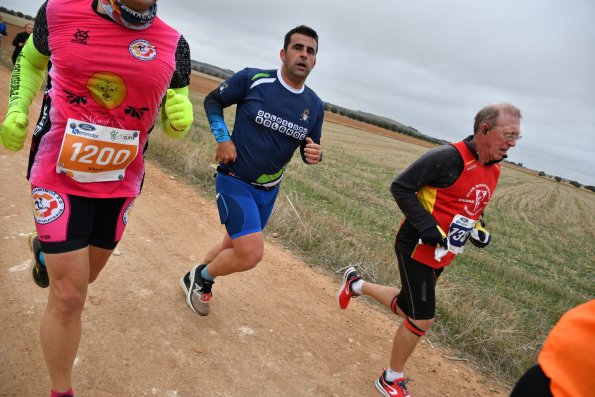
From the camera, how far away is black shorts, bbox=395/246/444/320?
315cm

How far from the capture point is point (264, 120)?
3385mm

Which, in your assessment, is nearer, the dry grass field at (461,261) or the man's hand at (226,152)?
the man's hand at (226,152)

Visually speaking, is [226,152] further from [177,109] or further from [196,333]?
[196,333]

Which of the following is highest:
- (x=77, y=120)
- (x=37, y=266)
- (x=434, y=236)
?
(x=77, y=120)

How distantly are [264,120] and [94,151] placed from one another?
1.56 m

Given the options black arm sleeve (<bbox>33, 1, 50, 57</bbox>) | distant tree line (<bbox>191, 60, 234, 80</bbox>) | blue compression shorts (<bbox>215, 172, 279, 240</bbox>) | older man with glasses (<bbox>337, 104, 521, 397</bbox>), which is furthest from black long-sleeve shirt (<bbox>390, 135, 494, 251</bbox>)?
distant tree line (<bbox>191, 60, 234, 80</bbox>)

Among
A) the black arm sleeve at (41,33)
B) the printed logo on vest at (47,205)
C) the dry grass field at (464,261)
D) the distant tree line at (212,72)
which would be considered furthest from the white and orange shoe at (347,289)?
the distant tree line at (212,72)

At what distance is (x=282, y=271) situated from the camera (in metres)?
4.93

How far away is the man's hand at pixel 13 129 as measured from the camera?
2115 millimetres

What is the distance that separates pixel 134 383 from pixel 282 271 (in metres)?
2.47

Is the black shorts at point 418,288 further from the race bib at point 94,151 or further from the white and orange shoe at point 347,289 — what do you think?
the race bib at point 94,151

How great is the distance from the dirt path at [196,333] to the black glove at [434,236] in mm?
1329

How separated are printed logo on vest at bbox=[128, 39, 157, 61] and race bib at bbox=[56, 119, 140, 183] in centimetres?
40

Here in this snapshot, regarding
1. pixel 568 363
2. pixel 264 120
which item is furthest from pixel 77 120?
pixel 568 363
